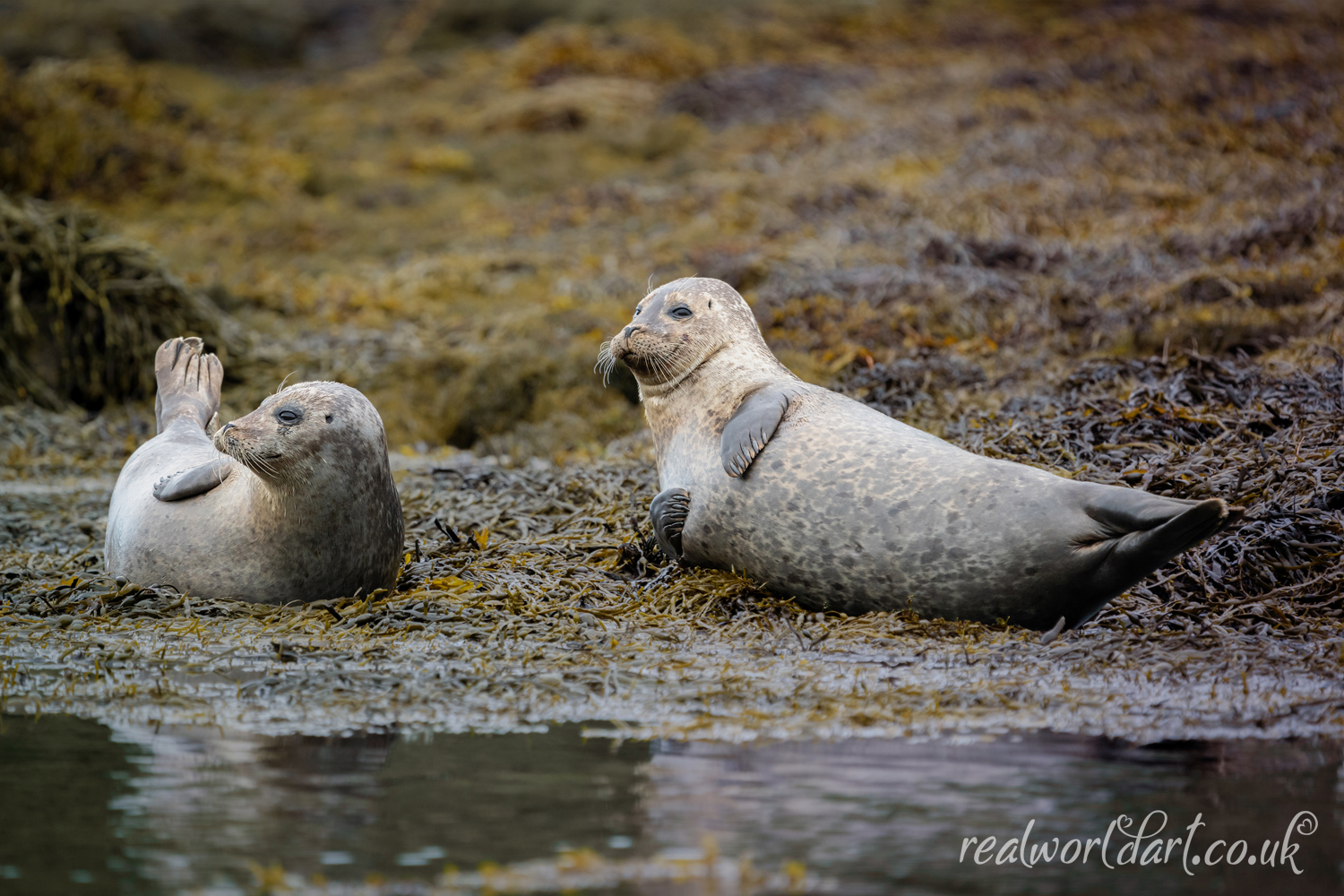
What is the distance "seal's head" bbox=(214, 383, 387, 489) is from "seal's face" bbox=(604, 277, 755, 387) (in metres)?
1.04

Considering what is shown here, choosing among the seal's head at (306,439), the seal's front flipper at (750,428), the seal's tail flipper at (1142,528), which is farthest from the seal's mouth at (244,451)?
the seal's tail flipper at (1142,528)

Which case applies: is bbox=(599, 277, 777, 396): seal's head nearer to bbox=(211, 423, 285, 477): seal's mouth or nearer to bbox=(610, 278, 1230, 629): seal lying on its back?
bbox=(610, 278, 1230, 629): seal lying on its back

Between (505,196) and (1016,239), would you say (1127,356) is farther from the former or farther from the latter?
(505,196)

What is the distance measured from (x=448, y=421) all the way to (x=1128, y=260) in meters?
5.21

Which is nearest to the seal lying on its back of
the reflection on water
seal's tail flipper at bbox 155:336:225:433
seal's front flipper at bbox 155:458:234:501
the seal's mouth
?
the reflection on water

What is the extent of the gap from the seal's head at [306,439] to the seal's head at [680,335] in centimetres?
104

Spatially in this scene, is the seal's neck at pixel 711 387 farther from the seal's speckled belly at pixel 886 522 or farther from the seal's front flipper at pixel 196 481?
the seal's front flipper at pixel 196 481

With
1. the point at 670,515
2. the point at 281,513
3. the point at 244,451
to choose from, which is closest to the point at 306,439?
the point at 244,451

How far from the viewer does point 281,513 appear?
4809mm

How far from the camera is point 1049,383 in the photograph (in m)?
7.25

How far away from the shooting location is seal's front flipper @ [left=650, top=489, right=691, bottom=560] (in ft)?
15.9

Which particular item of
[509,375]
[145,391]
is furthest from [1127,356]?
[145,391]

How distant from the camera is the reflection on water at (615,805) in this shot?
2.40m

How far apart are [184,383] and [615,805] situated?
418 centimetres
